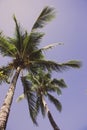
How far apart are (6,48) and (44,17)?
3.15m

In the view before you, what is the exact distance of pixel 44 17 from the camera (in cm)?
1684

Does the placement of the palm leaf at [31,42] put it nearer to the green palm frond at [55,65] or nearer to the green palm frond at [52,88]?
the green palm frond at [55,65]

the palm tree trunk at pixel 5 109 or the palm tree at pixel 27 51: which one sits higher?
the palm tree at pixel 27 51

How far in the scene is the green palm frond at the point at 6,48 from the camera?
1577 cm

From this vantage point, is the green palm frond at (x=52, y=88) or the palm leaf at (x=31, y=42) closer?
the palm leaf at (x=31, y=42)

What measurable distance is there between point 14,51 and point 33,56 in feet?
4.44

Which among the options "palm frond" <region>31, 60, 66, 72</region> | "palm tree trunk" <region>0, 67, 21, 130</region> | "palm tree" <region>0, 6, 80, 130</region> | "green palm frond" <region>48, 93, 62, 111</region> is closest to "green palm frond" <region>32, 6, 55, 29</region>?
"palm tree" <region>0, 6, 80, 130</region>

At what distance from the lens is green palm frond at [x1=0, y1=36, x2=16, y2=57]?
51.7ft

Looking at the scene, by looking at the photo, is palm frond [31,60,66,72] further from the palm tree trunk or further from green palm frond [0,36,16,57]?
the palm tree trunk

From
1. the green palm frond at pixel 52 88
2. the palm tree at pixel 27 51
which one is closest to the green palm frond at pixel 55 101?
the green palm frond at pixel 52 88

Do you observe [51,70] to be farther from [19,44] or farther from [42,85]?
[42,85]

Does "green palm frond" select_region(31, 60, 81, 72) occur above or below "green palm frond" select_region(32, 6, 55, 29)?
below

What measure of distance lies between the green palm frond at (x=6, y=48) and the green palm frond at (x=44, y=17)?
198cm

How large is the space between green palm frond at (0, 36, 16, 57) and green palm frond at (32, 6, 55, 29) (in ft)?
6.50
